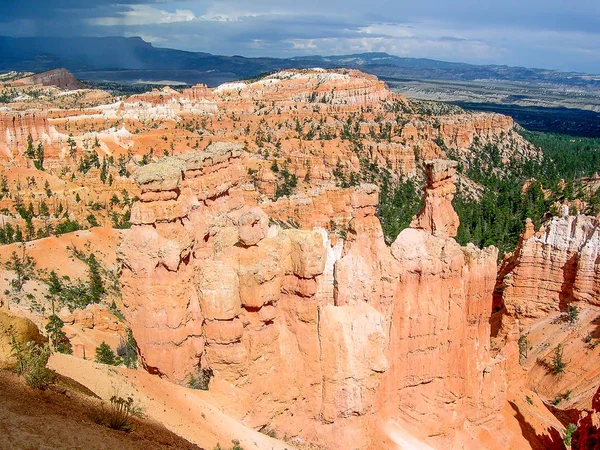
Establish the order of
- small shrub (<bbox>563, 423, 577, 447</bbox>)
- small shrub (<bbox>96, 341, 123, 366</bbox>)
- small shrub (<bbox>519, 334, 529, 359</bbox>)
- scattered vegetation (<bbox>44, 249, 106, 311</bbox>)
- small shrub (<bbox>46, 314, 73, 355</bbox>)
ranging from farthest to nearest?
scattered vegetation (<bbox>44, 249, 106, 311</bbox>) → small shrub (<bbox>519, 334, 529, 359</bbox>) → small shrub (<bbox>563, 423, 577, 447</bbox>) → small shrub (<bbox>96, 341, 123, 366</bbox>) → small shrub (<bbox>46, 314, 73, 355</bbox>)

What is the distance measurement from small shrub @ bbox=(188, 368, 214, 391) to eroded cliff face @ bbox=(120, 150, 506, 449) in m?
0.14

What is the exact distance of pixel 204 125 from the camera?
237 ft

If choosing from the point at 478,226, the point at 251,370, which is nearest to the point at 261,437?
the point at 251,370

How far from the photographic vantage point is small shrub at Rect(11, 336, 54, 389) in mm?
6664

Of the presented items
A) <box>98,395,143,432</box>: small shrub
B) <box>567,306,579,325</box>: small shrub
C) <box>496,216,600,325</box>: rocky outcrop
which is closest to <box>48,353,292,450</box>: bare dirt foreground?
<box>98,395,143,432</box>: small shrub

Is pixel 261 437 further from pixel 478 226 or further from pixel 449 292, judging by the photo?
pixel 478 226

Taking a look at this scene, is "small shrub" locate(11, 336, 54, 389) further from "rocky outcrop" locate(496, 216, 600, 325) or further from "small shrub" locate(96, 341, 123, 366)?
"rocky outcrop" locate(496, 216, 600, 325)

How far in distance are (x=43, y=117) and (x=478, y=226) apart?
39812 mm

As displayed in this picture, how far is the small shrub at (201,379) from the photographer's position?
36.4 ft

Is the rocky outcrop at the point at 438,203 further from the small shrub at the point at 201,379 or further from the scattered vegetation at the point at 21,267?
the scattered vegetation at the point at 21,267

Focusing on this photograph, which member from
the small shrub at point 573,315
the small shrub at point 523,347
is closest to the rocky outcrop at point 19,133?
the small shrub at point 523,347

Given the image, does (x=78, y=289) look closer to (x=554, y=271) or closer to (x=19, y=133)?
(x=554, y=271)

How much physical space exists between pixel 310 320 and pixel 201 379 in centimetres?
237

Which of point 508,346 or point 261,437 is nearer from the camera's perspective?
point 261,437
